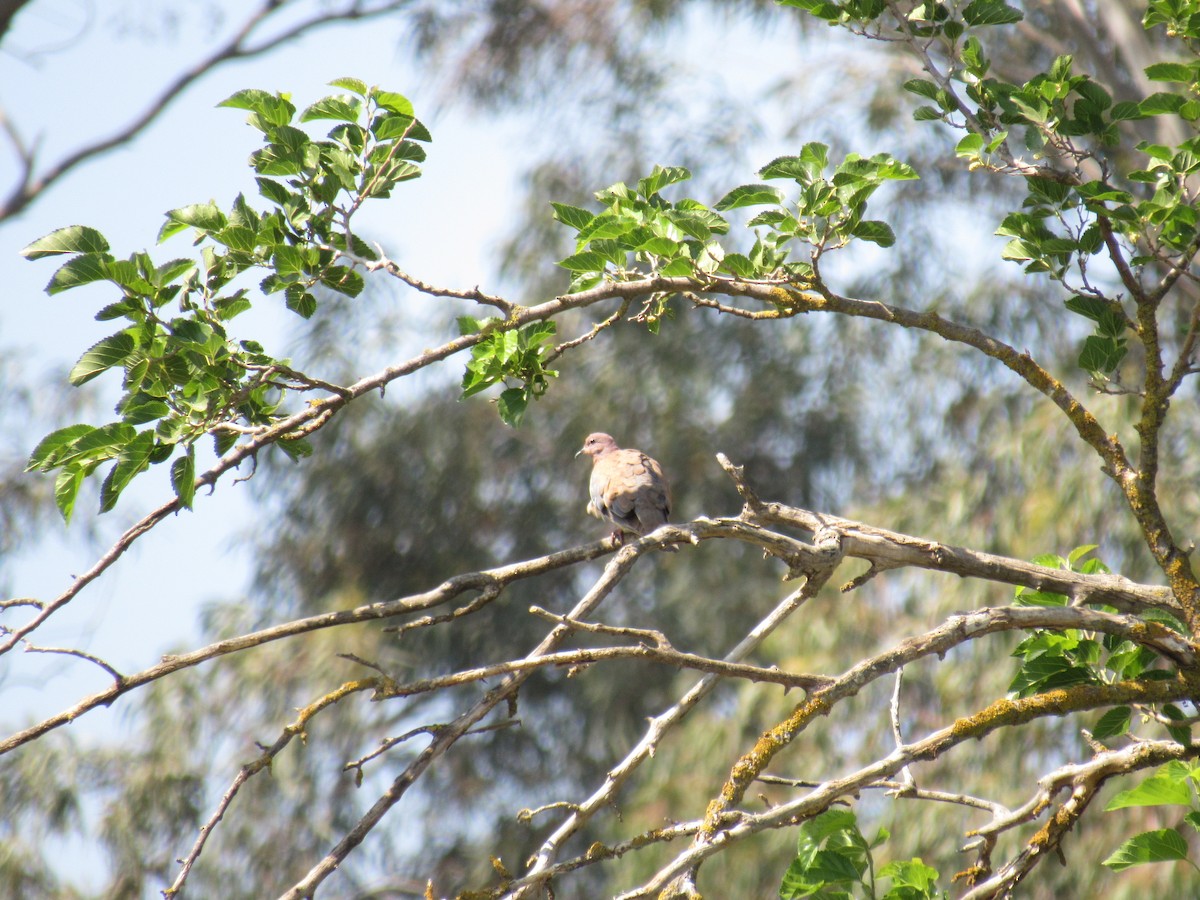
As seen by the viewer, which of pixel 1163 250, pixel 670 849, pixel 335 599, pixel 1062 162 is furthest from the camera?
pixel 335 599

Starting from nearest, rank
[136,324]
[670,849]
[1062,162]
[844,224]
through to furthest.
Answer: [136,324] < [844,224] < [1062,162] < [670,849]

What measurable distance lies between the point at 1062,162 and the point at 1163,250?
1.50ft

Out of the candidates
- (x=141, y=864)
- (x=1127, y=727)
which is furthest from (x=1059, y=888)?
(x=141, y=864)

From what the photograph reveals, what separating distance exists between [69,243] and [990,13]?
91.1 inches

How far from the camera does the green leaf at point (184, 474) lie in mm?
2611

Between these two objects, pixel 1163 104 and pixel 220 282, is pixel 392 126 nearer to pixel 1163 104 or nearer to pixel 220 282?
pixel 220 282

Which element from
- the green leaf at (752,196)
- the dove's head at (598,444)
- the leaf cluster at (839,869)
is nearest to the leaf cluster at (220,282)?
the green leaf at (752,196)

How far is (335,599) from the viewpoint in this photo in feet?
46.0

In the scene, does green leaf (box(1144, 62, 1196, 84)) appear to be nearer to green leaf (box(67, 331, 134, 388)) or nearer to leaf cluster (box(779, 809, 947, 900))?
leaf cluster (box(779, 809, 947, 900))

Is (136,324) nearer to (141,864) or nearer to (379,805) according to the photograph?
(379,805)

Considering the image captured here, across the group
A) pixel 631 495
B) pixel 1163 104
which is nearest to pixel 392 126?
pixel 1163 104

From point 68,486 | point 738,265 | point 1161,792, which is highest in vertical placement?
point 738,265

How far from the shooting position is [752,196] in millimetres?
2820

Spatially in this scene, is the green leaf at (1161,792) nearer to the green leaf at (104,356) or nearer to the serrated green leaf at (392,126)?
the serrated green leaf at (392,126)
